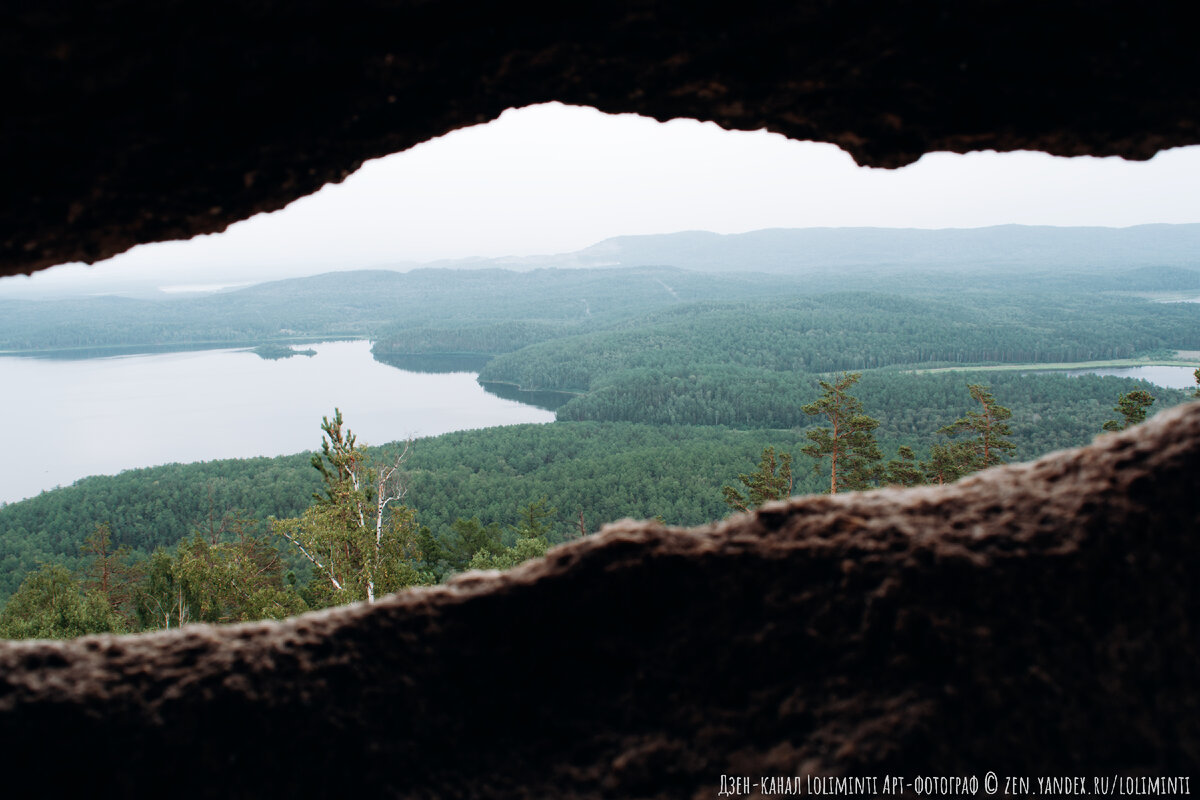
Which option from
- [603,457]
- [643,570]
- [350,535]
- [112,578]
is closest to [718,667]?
[643,570]

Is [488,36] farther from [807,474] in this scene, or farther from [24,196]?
[807,474]

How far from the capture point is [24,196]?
2.85m

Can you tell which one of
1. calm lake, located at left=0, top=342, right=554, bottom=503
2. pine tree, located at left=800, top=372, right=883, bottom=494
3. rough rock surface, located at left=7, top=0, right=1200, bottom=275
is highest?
rough rock surface, located at left=7, top=0, right=1200, bottom=275

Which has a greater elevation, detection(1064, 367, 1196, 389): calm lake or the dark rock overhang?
the dark rock overhang

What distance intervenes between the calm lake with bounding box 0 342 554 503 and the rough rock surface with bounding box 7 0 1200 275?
63.5 meters

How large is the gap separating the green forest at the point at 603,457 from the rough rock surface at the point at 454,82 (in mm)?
A: 13410

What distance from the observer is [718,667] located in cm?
307

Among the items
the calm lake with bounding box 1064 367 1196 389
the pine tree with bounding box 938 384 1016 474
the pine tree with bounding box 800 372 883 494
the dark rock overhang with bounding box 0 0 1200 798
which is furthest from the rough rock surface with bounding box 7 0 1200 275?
the calm lake with bounding box 1064 367 1196 389

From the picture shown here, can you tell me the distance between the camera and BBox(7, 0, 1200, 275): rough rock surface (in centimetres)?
261

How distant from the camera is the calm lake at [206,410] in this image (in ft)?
299

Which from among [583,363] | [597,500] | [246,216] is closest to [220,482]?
[597,500]

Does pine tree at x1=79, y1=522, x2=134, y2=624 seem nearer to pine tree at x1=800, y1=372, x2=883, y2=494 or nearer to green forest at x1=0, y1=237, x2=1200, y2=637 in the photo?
green forest at x1=0, y1=237, x2=1200, y2=637

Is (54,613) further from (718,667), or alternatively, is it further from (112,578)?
(718,667)

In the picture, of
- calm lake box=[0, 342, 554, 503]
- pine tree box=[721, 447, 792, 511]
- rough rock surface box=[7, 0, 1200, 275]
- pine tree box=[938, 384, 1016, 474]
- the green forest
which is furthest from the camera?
calm lake box=[0, 342, 554, 503]
